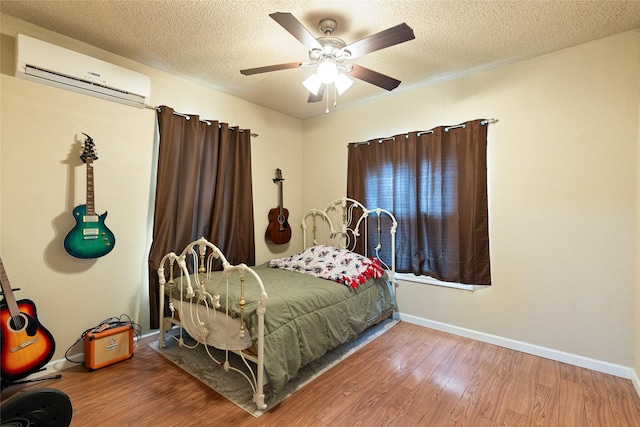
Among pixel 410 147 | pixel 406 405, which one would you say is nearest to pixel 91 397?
pixel 406 405

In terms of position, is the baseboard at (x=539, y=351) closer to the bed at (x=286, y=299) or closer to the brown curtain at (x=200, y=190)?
the bed at (x=286, y=299)

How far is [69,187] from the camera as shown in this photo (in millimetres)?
2359

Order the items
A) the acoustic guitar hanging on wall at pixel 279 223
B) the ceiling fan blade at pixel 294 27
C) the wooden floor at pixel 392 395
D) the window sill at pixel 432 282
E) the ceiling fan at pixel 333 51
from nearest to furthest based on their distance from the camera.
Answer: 1. the ceiling fan blade at pixel 294 27
2. the ceiling fan at pixel 333 51
3. the wooden floor at pixel 392 395
4. the window sill at pixel 432 282
5. the acoustic guitar hanging on wall at pixel 279 223

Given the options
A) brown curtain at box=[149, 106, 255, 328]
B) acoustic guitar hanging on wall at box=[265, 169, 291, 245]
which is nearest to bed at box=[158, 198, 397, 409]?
brown curtain at box=[149, 106, 255, 328]

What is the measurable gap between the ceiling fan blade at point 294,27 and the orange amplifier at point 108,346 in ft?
8.19

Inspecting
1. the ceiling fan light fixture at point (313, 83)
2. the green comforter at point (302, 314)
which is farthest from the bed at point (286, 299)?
the ceiling fan light fixture at point (313, 83)

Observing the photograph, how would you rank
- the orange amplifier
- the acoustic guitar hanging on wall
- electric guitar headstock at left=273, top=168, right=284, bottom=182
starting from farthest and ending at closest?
electric guitar headstock at left=273, top=168, right=284, bottom=182, the acoustic guitar hanging on wall, the orange amplifier

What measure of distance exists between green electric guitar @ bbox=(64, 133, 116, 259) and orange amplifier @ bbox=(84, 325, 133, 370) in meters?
0.61

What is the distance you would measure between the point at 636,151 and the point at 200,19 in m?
3.22

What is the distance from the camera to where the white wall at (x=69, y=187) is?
2143 millimetres

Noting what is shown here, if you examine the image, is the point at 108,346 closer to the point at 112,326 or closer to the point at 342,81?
the point at 112,326

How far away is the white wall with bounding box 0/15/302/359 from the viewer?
84.4 inches

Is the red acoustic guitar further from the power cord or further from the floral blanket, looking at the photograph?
the floral blanket

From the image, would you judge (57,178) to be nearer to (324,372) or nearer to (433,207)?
(324,372)
